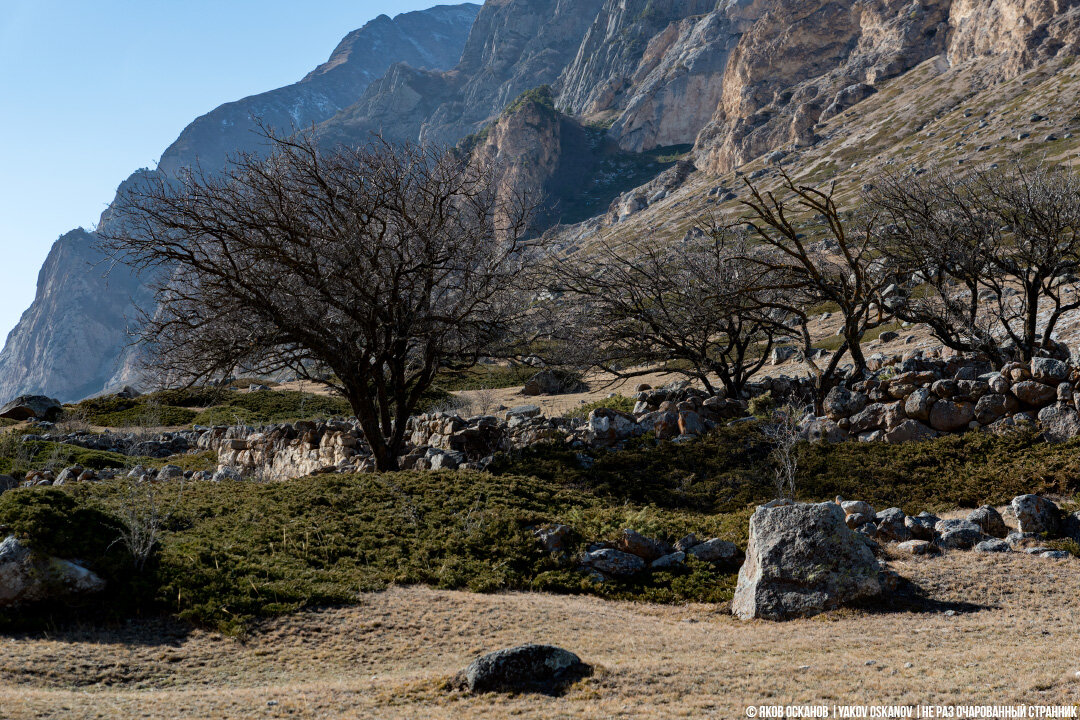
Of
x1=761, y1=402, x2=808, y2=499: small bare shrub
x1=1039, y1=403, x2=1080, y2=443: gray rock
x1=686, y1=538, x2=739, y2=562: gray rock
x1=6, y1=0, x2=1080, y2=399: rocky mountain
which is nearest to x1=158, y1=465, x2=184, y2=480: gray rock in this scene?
x1=686, y1=538, x2=739, y2=562: gray rock

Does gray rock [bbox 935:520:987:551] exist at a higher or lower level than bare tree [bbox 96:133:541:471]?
lower

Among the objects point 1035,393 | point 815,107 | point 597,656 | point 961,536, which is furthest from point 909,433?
point 815,107

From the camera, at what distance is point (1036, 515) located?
8492 millimetres

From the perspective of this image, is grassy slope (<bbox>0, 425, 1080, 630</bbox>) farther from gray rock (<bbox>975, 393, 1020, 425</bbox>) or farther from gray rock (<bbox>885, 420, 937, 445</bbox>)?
gray rock (<bbox>975, 393, 1020, 425</bbox>)

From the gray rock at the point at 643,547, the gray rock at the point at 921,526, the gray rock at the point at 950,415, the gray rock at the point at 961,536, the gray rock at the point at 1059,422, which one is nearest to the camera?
the gray rock at the point at 961,536

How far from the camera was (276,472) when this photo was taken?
19.1 metres

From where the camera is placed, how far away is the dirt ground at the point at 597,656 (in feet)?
15.5

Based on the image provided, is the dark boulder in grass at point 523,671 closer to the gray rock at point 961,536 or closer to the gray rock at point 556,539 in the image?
the gray rock at point 556,539

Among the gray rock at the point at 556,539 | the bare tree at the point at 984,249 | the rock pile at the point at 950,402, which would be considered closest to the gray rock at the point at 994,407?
the rock pile at the point at 950,402

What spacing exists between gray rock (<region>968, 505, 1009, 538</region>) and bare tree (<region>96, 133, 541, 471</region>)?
28.9ft

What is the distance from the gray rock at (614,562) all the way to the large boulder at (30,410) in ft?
113

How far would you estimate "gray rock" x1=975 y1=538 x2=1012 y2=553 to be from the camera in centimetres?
823

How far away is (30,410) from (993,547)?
40.5m

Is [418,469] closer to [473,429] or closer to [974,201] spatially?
[473,429]
